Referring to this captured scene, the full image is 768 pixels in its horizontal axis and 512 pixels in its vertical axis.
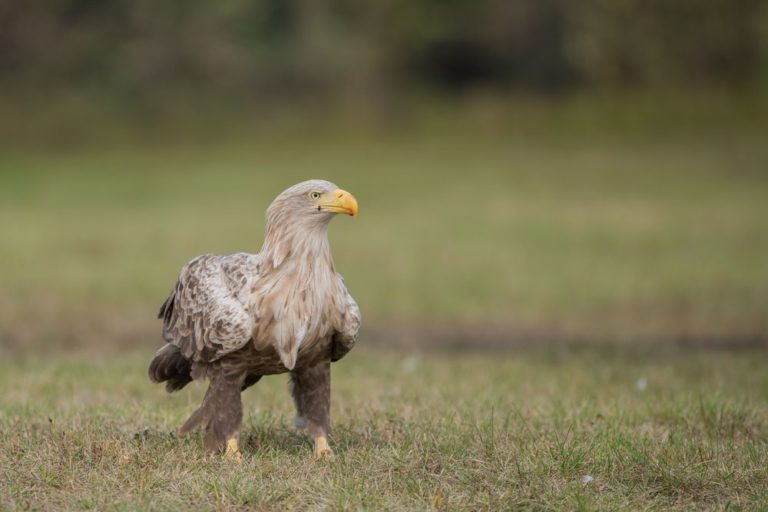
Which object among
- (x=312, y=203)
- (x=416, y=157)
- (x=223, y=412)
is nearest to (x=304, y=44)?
(x=416, y=157)

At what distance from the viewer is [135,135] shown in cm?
3653

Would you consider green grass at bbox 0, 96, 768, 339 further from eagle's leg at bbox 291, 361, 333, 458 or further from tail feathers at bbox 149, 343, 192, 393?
eagle's leg at bbox 291, 361, 333, 458

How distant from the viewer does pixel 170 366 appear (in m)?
6.91

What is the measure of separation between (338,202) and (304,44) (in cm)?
3600

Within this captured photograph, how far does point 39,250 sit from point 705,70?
85.5 feet

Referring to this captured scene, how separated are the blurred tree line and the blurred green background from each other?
0.27 ft

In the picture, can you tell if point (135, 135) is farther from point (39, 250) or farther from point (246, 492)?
point (246, 492)

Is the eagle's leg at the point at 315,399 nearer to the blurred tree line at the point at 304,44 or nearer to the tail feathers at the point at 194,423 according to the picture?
the tail feathers at the point at 194,423

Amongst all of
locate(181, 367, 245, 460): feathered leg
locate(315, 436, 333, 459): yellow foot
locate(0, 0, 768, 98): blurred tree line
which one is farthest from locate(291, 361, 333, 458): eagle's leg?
locate(0, 0, 768, 98): blurred tree line

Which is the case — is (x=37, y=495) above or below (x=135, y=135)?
below

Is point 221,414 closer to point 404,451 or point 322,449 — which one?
point 322,449

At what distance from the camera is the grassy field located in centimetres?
576

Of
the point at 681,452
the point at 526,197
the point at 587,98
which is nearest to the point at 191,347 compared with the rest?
the point at 681,452

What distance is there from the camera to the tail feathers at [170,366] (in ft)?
22.5
